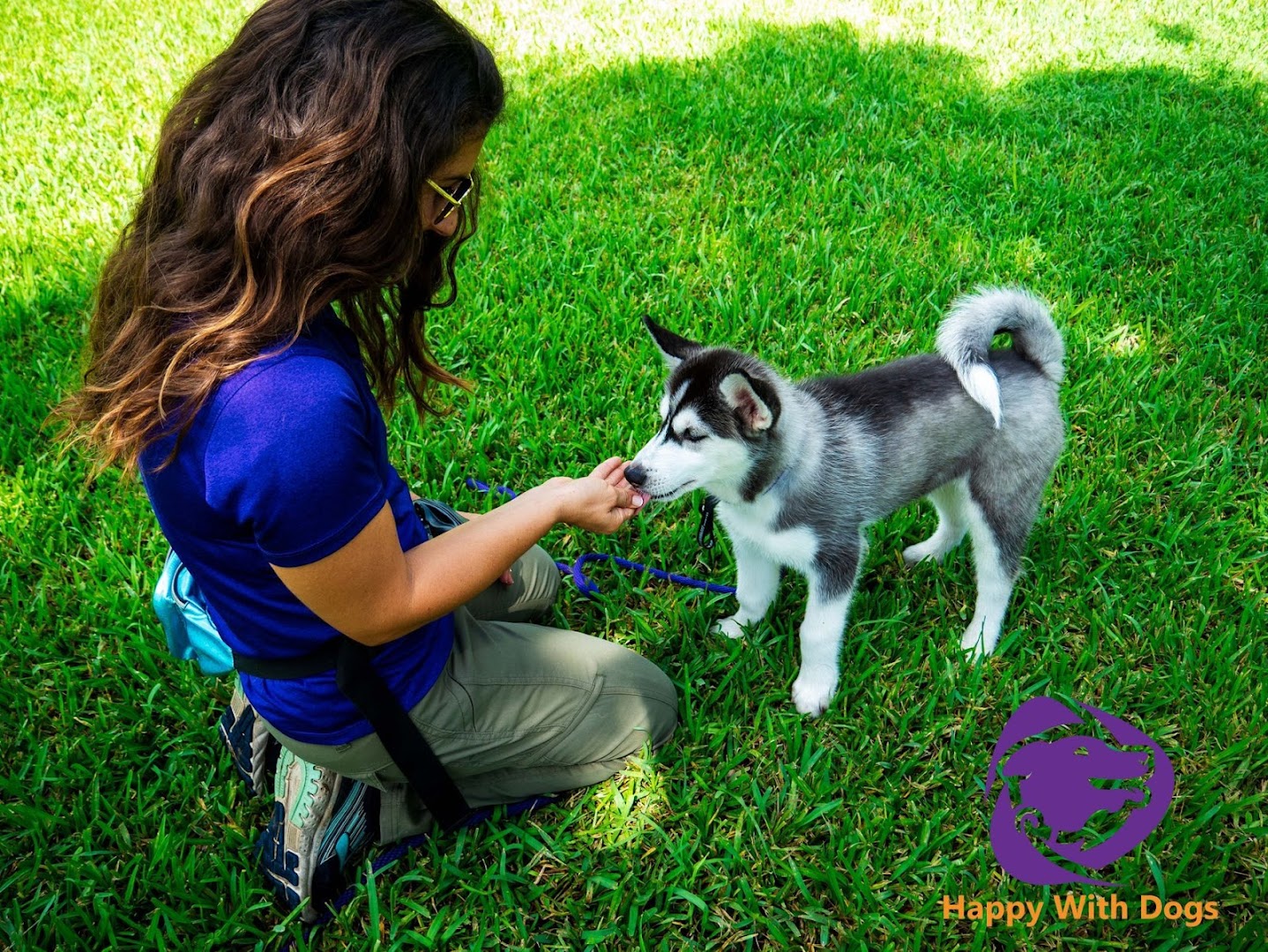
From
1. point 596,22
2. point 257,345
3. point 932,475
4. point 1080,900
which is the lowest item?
point 1080,900

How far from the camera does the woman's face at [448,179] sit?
1.85 metres

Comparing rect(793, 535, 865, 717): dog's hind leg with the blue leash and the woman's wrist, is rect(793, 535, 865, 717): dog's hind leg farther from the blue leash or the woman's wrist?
the woman's wrist

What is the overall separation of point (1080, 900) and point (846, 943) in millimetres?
617

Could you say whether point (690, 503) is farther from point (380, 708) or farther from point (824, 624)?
point (380, 708)

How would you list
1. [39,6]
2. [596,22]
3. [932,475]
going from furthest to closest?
[39,6] < [596,22] < [932,475]

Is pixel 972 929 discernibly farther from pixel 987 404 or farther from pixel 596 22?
pixel 596 22

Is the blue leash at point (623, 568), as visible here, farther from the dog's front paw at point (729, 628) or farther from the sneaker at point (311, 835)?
the sneaker at point (311, 835)

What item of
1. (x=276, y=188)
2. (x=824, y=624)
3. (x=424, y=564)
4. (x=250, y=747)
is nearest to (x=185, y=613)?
(x=250, y=747)

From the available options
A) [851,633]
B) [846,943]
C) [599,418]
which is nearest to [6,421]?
[599,418]

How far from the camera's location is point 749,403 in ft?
7.93

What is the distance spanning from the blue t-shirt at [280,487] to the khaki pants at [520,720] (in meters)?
0.21

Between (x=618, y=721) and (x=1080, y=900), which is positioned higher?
(x=618, y=721)

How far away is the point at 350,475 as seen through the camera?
5.42 feet

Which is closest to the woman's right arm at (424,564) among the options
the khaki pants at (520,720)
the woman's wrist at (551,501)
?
the woman's wrist at (551,501)
